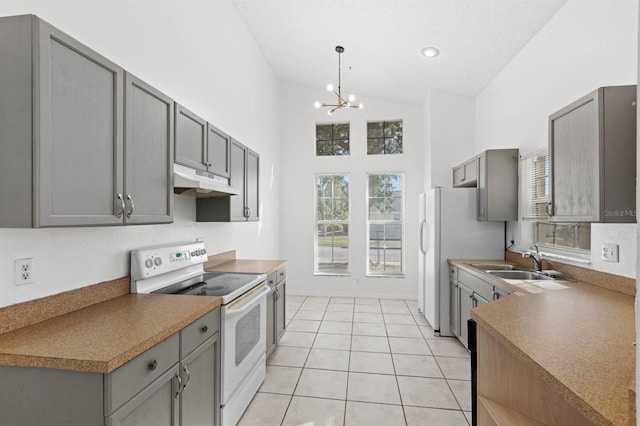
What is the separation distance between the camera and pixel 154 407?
1360 mm

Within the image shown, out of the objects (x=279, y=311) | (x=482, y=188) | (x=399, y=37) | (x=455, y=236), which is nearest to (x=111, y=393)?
(x=279, y=311)

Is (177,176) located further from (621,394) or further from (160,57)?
(621,394)

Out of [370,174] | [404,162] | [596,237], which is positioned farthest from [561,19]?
[370,174]

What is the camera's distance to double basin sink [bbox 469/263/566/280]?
2898 millimetres

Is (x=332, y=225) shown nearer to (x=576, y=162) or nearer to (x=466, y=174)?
(x=466, y=174)

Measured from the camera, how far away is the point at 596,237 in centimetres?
248

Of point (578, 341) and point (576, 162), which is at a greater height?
point (576, 162)

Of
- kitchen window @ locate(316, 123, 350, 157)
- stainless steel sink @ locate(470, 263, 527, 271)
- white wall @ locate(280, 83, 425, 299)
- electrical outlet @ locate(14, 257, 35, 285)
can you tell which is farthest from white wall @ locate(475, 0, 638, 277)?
electrical outlet @ locate(14, 257, 35, 285)

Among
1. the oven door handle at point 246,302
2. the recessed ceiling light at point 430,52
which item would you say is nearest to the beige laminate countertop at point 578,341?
the oven door handle at point 246,302

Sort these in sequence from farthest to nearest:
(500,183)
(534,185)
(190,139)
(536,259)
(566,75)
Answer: (500,183) → (534,185) → (536,259) → (566,75) → (190,139)

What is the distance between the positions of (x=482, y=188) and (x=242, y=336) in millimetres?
3051

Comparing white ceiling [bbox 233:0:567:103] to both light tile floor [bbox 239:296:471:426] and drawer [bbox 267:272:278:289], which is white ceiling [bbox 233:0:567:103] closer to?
drawer [bbox 267:272:278:289]

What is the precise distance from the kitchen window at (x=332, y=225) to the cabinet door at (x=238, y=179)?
2771 millimetres

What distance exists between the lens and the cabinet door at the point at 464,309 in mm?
3312
